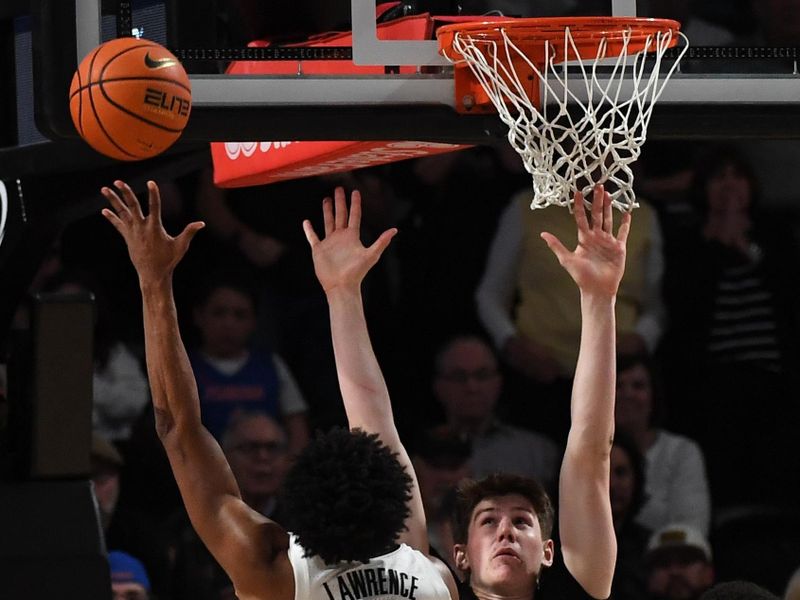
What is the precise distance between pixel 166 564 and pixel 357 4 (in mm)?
2510

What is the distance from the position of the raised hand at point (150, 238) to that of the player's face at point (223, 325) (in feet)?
8.14

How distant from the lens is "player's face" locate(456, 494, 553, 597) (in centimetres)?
303

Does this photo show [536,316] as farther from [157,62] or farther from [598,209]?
[157,62]

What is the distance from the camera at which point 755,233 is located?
6.02 meters

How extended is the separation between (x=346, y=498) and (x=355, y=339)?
A: 0.60m

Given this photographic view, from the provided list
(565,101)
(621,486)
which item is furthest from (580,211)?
(621,486)

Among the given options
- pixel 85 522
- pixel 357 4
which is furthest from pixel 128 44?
pixel 85 522

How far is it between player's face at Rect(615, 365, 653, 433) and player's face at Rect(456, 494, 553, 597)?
2.52 metres

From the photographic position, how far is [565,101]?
3.37 metres

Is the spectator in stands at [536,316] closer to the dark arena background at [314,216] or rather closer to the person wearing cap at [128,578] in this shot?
the dark arena background at [314,216]

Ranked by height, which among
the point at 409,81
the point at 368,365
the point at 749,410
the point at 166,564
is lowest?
the point at 166,564

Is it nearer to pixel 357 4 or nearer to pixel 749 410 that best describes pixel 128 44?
pixel 357 4

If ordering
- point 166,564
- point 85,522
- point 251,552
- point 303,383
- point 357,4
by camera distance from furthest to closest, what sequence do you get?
point 303,383, point 166,564, point 357,4, point 85,522, point 251,552

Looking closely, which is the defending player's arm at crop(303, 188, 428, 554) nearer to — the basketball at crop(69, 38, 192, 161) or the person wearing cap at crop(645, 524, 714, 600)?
the basketball at crop(69, 38, 192, 161)
